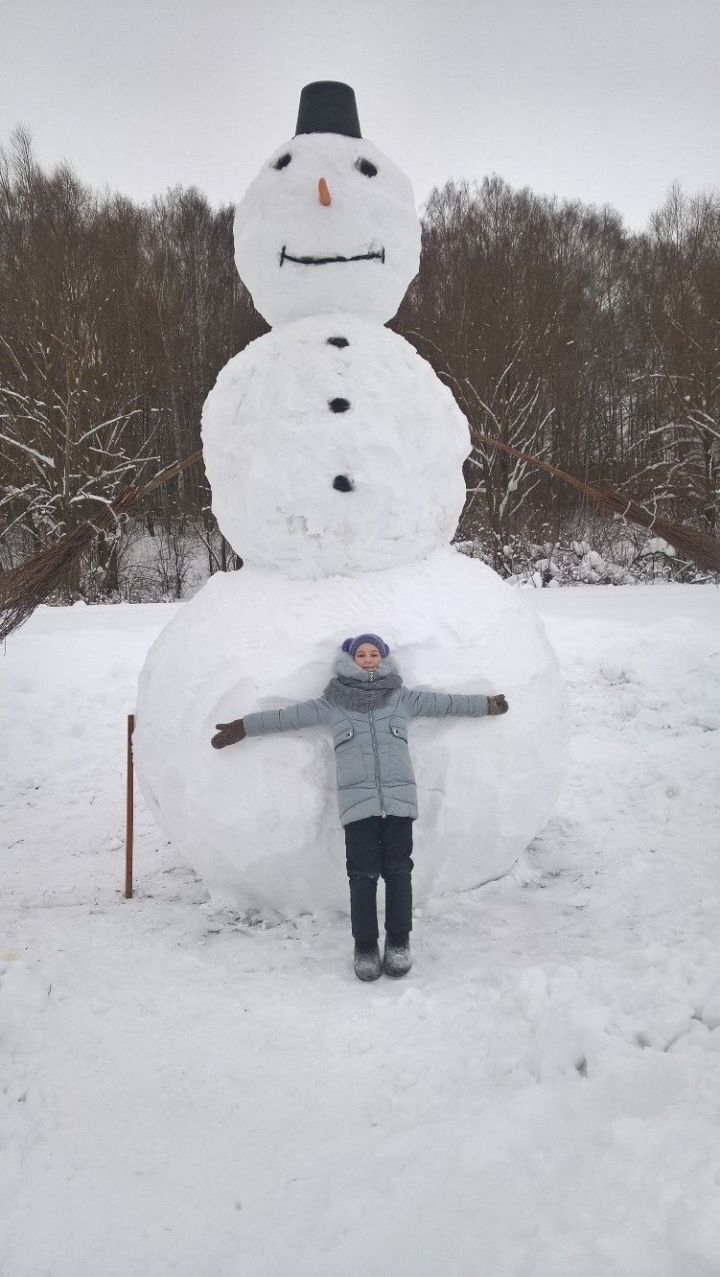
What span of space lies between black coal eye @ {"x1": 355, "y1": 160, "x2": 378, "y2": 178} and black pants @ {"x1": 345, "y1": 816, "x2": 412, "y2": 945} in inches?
104

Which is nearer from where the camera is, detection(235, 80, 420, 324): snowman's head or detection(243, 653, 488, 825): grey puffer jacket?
detection(243, 653, 488, 825): grey puffer jacket

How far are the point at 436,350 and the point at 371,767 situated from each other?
39.7 feet

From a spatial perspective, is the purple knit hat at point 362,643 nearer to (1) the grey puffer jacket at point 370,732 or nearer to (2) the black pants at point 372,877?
(1) the grey puffer jacket at point 370,732

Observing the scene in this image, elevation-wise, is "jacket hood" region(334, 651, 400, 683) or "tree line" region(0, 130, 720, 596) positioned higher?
"tree line" region(0, 130, 720, 596)

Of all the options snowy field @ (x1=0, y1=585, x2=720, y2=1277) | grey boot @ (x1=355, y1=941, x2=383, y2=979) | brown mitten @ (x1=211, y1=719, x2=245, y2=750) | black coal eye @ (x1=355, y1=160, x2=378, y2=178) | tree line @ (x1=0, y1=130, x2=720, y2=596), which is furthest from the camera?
tree line @ (x1=0, y1=130, x2=720, y2=596)

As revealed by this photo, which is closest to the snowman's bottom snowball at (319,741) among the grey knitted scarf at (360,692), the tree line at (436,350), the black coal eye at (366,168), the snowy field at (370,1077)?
the grey knitted scarf at (360,692)

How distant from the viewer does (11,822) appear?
438cm

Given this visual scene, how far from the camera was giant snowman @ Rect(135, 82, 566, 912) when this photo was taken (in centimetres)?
284

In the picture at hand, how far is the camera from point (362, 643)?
9.07ft

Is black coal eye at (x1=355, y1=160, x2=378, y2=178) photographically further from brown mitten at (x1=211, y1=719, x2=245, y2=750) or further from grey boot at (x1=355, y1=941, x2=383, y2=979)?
grey boot at (x1=355, y1=941, x2=383, y2=979)

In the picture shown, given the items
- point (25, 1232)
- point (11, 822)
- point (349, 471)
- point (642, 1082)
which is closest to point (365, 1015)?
point (642, 1082)

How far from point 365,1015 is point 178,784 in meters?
1.14

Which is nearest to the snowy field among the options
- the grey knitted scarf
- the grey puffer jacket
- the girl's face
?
the grey puffer jacket

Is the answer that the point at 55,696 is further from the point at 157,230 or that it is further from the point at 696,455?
the point at 157,230
